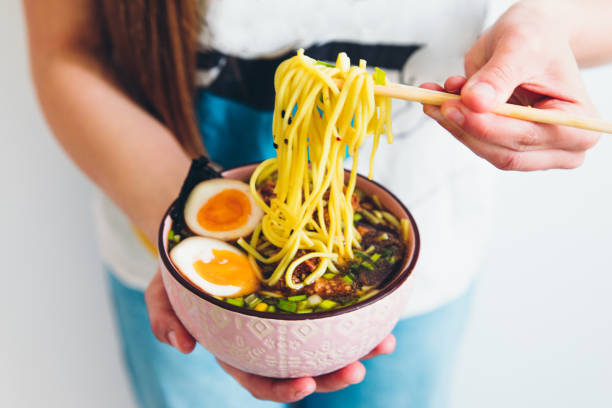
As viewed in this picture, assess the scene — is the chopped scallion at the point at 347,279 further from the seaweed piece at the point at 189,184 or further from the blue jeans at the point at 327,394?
the blue jeans at the point at 327,394

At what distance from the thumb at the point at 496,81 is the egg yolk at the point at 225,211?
0.42 metres

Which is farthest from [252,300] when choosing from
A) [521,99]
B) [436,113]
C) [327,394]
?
[327,394]

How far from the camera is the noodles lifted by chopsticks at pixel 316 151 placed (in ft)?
2.57

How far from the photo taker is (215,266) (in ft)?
2.70

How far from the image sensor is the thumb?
69 cm

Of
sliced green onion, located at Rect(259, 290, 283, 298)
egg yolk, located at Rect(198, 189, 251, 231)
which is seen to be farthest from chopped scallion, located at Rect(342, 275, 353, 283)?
egg yolk, located at Rect(198, 189, 251, 231)

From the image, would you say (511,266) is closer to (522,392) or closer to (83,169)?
(522,392)

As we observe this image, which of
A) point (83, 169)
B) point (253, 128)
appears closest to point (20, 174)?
point (83, 169)

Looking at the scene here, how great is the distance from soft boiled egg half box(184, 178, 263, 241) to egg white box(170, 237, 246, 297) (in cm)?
3

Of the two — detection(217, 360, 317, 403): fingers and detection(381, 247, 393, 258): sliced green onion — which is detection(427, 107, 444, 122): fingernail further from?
detection(217, 360, 317, 403): fingers

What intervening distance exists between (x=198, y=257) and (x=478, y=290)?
56.2 inches

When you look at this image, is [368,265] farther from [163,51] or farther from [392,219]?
[163,51]

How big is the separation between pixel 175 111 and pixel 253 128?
0.60 feet

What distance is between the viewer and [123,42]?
1.14m
